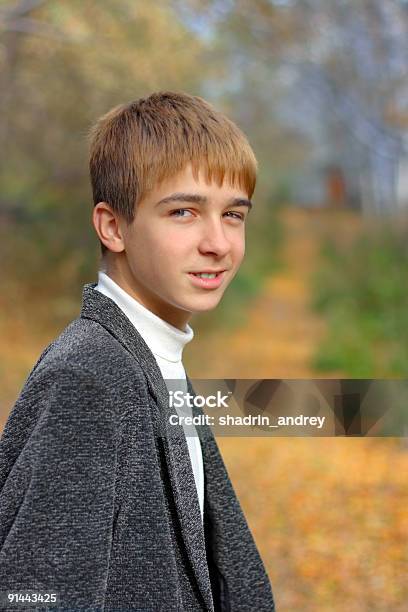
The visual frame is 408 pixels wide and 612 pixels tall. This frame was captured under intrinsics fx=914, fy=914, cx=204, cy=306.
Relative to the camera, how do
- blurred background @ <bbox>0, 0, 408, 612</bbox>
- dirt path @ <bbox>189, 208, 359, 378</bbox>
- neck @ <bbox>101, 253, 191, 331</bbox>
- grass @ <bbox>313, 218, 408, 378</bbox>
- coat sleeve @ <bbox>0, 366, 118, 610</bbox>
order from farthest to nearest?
dirt path @ <bbox>189, 208, 359, 378</bbox> < blurred background @ <bbox>0, 0, 408, 612</bbox> < grass @ <bbox>313, 218, 408, 378</bbox> < neck @ <bbox>101, 253, 191, 331</bbox> < coat sleeve @ <bbox>0, 366, 118, 610</bbox>

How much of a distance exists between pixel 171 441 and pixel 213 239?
257mm

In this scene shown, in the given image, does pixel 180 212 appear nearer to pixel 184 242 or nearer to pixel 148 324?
pixel 184 242

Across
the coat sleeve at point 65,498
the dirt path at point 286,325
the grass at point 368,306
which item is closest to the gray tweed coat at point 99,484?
the coat sleeve at point 65,498

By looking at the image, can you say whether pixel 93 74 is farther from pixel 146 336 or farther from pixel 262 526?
pixel 146 336

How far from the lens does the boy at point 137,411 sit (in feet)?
3.23

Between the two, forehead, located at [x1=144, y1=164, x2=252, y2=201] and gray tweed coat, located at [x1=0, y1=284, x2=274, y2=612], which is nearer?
gray tweed coat, located at [x1=0, y1=284, x2=274, y2=612]

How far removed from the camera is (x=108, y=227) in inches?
48.7

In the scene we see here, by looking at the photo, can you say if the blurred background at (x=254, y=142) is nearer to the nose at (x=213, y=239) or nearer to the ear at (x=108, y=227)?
the ear at (x=108, y=227)

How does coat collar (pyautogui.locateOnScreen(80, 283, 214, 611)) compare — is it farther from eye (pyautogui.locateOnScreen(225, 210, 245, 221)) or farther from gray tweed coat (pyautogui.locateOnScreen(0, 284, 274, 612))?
eye (pyautogui.locateOnScreen(225, 210, 245, 221))

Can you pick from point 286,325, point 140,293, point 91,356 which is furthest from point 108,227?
point 286,325

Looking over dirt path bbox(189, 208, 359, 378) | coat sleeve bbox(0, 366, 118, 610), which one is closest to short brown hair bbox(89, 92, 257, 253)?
coat sleeve bbox(0, 366, 118, 610)

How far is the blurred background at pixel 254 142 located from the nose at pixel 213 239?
649 cm

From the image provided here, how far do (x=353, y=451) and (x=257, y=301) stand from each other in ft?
14.9

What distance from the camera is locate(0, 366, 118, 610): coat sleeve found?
38.3 inches
